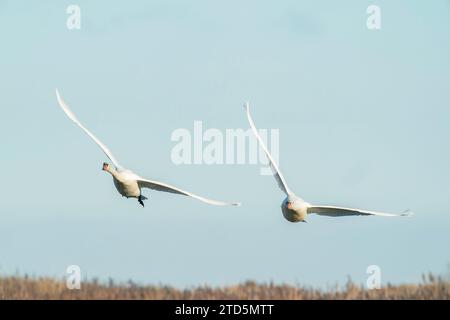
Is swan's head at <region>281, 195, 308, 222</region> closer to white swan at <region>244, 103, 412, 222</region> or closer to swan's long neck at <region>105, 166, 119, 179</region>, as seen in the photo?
white swan at <region>244, 103, 412, 222</region>

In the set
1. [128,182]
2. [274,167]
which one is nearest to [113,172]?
[128,182]

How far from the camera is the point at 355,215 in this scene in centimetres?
2792

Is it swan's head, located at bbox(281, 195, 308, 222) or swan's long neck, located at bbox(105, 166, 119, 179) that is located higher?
swan's long neck, located at bbox(105, 166, 119, 179)

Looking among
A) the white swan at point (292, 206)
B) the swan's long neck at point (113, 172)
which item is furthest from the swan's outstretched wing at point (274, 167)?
the swan's long neck at point (113, 172)

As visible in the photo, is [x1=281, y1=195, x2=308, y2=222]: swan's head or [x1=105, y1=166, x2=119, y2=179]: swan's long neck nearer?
[x1=281, y1=195, x2=308, y2=222]: swan's head

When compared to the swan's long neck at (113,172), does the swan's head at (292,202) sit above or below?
below

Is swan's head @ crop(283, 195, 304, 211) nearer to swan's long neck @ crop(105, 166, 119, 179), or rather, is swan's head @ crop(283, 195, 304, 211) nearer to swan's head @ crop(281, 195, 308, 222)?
swan's head @ crop(281, 195, 308, 222)

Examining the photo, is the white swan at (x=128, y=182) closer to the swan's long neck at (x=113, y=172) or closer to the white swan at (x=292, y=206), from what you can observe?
the swan's long neck at (x=113, y=172)

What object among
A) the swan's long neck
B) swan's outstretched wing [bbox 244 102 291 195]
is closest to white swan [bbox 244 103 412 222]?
swan's outstretched wing [bbox 244 102 291 195]

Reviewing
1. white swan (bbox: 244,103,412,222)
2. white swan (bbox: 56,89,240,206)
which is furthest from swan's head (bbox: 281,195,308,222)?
white swan (bbox: 56,89,240,206)

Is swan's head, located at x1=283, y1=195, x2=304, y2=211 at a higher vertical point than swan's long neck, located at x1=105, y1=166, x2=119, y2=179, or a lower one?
lower

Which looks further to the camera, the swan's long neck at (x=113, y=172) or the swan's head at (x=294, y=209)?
the swan's long neck at (x=113, y=172)
